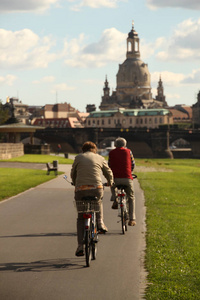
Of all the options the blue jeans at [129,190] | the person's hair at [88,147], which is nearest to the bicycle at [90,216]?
the person's hair at [88,147]

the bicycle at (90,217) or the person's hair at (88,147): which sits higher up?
the person's hair at (88,147)

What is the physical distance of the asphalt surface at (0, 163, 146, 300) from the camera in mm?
8031

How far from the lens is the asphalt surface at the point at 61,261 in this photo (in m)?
8.03

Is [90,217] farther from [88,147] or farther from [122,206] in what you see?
[122,206]

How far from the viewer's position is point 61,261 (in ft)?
32.4

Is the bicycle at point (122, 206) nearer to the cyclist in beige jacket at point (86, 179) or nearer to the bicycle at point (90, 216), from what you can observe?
the bicycle at point (90, 216)

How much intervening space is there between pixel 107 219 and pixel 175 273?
655 cm

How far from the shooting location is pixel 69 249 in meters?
11.0

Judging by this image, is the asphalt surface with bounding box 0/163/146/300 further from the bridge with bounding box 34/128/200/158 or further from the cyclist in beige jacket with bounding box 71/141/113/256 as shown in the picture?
the bridge with bounding box 34/128/200/158

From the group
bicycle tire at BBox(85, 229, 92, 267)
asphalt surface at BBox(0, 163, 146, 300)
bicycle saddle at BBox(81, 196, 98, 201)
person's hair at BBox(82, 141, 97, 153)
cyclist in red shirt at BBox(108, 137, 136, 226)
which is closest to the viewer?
asphalt surface at BBox(0, 163, 146, 300)

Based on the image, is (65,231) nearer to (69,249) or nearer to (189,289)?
(69,249)

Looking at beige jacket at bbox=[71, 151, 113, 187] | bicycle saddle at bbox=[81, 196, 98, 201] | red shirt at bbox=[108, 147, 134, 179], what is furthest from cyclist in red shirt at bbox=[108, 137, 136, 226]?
bicycle saddle at bbox=[81, 196, 98, 201]

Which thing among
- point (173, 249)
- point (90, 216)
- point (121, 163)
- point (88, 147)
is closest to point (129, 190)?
point (121, 163)

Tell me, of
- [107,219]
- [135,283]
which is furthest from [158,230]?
[135,283]
